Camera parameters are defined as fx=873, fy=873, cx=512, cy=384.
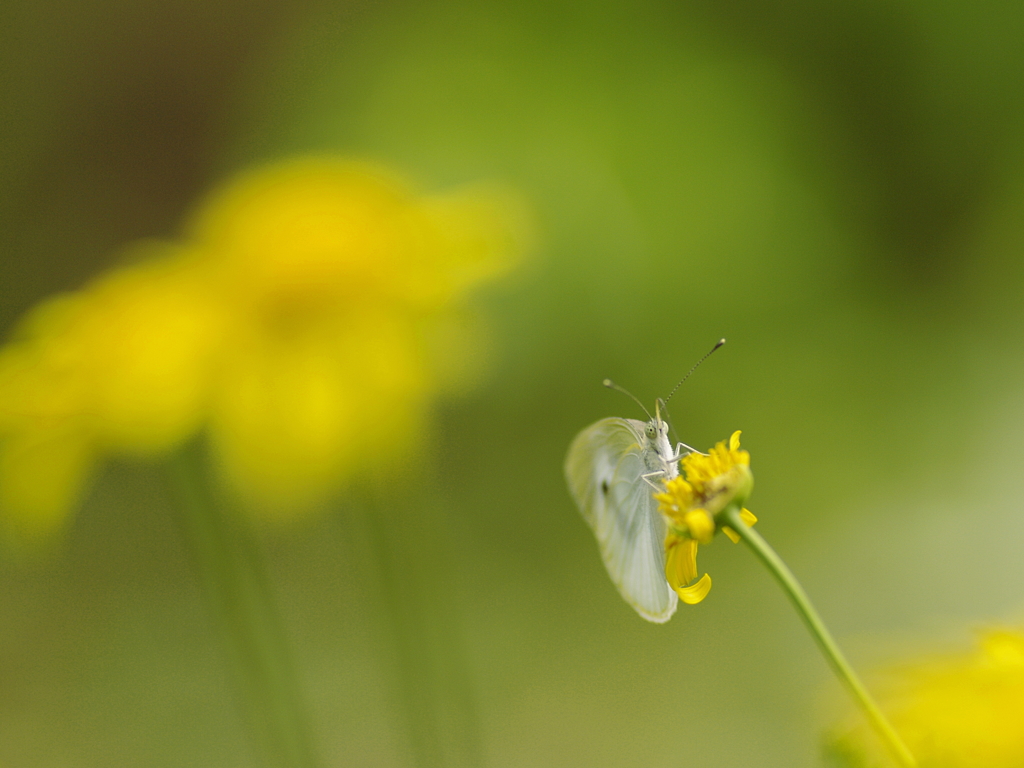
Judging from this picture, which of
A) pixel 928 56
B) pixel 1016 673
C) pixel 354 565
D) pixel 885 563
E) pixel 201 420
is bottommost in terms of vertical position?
pixel 1016 673

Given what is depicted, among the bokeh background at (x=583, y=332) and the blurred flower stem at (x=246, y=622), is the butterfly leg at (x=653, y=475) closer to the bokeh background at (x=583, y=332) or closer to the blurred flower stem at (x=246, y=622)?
the blurred flower stem at (x=246, y=622)

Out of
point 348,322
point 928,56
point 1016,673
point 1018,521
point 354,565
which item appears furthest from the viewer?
point 928,56

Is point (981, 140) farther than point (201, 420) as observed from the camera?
Yes

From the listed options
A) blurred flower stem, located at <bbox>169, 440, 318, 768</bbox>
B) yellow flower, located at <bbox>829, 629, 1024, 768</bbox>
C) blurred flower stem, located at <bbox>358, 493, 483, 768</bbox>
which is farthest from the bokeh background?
yellow flower, located at <bbox>829, 629, 1024, 768</bbox>

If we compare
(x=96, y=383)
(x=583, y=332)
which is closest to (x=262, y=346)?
(x=96, y=383)

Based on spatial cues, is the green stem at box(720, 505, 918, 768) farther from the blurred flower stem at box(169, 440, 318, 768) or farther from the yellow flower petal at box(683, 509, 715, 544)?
the blurred flower stem at box(169, 440, 318, 768)

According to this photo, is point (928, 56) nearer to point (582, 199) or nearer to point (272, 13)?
point (582, 199)

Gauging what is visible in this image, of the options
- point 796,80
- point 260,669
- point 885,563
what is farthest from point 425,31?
point 260,669
